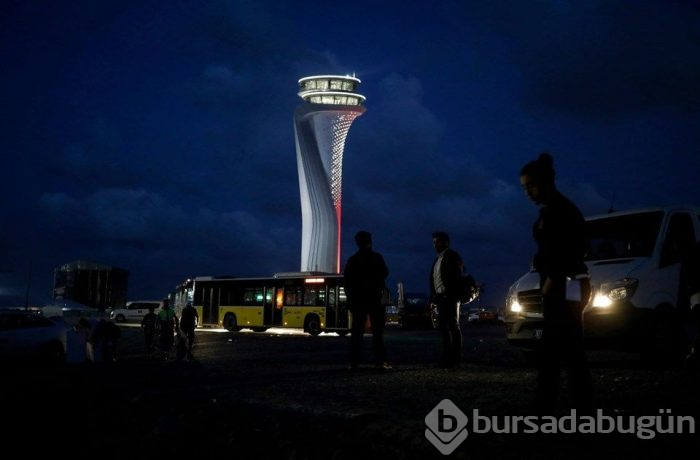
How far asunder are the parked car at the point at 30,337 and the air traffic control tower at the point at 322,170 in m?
77.3

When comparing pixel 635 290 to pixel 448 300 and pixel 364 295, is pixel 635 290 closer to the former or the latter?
pixel 448 300

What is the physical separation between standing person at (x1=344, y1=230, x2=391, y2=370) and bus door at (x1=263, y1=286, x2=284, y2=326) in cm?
2413

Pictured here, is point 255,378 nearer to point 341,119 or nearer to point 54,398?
point 54,398

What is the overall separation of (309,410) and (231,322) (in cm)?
2981

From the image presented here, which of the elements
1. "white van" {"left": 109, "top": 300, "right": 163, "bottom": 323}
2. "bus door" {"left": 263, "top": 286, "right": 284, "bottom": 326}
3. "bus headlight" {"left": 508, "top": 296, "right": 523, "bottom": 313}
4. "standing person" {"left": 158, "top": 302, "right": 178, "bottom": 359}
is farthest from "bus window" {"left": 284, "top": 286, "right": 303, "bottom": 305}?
"white van" {"left": 109, "top": 300, "right": 163, "bottom": 323}

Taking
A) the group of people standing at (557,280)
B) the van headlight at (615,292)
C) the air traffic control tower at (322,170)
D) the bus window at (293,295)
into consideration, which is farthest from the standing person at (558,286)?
the air traffic control tower at (322,170)

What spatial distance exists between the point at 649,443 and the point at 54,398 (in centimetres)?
657

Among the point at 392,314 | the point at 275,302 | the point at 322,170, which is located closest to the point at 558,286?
the point at 275,302

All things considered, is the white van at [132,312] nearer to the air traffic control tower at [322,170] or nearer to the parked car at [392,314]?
the parked car at [392,314]

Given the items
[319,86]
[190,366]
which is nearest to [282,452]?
[190,366]

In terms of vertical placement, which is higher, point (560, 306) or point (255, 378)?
point (560, 306)

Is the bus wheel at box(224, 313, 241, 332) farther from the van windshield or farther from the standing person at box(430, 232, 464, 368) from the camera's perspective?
the van windshield

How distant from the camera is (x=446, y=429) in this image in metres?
4.12

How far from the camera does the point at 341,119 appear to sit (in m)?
99.3
